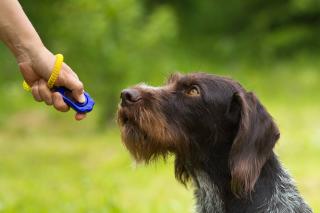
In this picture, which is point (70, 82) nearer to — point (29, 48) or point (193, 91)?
point (29, 48)

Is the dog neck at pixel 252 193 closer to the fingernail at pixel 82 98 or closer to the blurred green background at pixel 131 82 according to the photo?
the blurred green background at pixel 131 82

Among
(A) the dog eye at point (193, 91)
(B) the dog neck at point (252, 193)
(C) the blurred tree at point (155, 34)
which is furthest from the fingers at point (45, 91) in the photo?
(C) the blurred tree at point (155, 34)

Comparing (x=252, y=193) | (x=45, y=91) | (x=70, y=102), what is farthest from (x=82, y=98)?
(x=252, y=193)

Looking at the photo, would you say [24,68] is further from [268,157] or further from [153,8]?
[153,8]

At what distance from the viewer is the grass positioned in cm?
881

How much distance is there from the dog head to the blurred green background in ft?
1.33

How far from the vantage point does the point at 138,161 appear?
5.66 metres

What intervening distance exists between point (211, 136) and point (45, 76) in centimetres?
116

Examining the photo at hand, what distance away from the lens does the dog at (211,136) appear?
17.4 ft

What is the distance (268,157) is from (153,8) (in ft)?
54.6

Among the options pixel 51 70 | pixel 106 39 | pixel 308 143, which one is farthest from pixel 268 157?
pixel 106 39

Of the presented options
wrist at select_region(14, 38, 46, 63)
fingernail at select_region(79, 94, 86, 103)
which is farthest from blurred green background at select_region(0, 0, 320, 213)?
wrist at select_region(14, 38, 46, 63)

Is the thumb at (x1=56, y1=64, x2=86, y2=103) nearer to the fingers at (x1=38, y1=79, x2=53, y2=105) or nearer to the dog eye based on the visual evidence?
the fingers at (x1=38, y1=79, x2=53, y2=105)

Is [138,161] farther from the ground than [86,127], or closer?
closer
